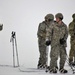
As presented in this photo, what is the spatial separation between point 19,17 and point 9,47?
84 centimetres

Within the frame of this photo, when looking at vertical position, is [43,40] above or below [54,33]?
below

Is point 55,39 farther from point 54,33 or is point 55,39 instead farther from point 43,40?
point 43,40

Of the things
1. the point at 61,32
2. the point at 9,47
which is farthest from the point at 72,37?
the point at 9,47

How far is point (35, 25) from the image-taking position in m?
6.34

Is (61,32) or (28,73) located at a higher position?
(61,32)

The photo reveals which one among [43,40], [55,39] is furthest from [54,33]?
[43,40]

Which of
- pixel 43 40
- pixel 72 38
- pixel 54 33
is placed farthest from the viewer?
pixel 72 38

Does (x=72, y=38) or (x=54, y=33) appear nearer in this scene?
(x=54, y=33)

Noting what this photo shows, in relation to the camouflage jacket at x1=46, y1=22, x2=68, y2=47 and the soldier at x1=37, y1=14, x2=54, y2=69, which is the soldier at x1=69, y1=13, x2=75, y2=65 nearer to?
the soldier at x1=37, y1=14, x2=54, y2=69

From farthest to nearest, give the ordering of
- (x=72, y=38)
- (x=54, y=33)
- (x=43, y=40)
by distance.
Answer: (x=72, y=38) < (x=43, y=40) < (x=54, y=33)

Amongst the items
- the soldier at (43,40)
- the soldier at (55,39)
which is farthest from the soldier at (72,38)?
the soldier at (55,39)

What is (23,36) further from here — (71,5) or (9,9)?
(71,5)

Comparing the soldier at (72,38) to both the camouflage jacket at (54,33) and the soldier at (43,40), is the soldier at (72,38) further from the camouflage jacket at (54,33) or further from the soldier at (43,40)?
the camouflage jacket at (54,33)

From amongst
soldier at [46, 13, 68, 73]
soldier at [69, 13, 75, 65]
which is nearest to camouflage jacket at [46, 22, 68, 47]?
soldier at [46, 13, 68, 73]
